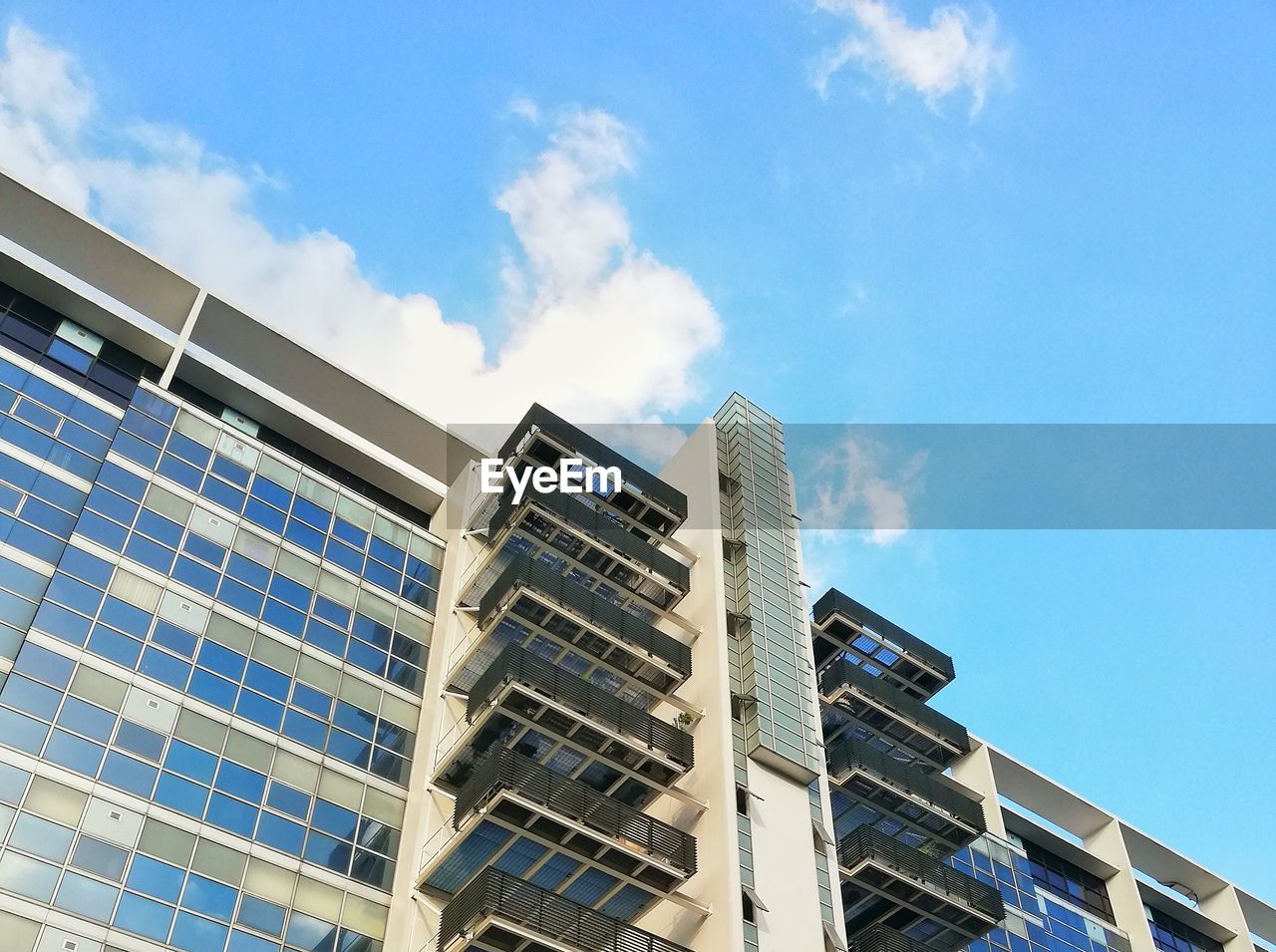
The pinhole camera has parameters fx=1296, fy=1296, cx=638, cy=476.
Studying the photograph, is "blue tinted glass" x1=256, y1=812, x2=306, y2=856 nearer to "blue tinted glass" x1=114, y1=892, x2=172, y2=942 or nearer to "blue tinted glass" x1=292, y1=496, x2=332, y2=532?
"blue tinted glass" x1=114, y1=892, x2=172, y2=942

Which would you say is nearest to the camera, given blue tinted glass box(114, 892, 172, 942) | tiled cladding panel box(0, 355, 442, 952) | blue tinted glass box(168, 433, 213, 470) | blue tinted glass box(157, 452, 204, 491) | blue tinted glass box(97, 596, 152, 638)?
blue tinted glass box(114, 892, 172, 942)

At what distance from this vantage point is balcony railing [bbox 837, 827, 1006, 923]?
4891cm

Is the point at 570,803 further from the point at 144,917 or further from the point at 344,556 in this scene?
the point at 344,556

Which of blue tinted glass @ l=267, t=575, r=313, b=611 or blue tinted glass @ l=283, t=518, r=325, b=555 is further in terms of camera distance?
blue tinted glass @ l=283, t=518, r=325, b=555

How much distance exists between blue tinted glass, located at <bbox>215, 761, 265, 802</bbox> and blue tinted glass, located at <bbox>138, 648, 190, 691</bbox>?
2892 millimetres

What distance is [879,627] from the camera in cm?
6062

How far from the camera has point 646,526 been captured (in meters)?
52.4

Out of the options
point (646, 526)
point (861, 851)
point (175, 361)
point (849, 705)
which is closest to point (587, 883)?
point (861, 851)

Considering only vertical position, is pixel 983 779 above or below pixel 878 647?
below

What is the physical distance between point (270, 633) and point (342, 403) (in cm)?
1342

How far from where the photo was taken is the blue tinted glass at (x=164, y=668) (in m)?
38.9

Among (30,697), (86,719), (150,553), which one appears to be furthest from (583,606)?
(30,697)

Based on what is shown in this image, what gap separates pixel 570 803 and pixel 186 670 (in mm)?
12509

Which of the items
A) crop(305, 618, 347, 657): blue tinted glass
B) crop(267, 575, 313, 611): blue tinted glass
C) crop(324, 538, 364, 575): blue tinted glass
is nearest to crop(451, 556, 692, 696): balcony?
crop(305, 618, 347, 657): blue tinted glass
